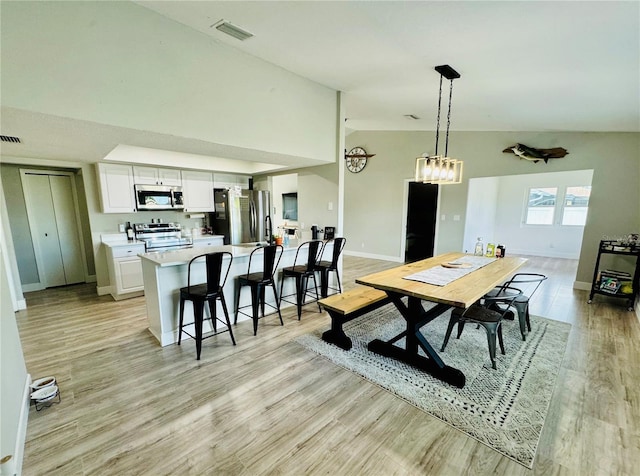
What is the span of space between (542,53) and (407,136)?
429 centimetres

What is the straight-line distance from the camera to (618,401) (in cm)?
201

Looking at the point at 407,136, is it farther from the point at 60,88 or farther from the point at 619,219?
the point at 60,88

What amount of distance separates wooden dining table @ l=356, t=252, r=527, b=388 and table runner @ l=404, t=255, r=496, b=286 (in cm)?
6

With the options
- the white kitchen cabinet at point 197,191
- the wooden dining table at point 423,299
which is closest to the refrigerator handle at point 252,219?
the white kitchen cabinet at point 197,191

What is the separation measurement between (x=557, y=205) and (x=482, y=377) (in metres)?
7.32

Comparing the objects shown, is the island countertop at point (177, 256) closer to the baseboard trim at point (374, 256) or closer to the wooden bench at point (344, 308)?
the wooden bench at point (344, 308)

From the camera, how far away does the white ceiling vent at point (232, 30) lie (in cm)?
236

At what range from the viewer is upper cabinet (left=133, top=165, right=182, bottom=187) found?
4.47m

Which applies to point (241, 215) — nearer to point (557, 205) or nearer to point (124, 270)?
point (124, 270)

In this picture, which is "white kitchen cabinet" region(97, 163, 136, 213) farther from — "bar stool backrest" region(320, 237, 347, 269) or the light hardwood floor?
"bar stool backrest" region(320, 237, 347, 269)

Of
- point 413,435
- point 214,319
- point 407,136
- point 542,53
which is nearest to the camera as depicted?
point 413,435

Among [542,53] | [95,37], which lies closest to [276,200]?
[95,37]

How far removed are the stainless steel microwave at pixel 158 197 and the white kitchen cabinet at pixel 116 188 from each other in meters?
0.10

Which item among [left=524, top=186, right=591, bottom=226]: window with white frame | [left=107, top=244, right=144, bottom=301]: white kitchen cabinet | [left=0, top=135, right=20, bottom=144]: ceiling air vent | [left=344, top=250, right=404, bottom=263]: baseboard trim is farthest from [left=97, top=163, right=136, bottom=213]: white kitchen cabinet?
[left=524, top=186, right=591, bottom=226]: window with white frame
